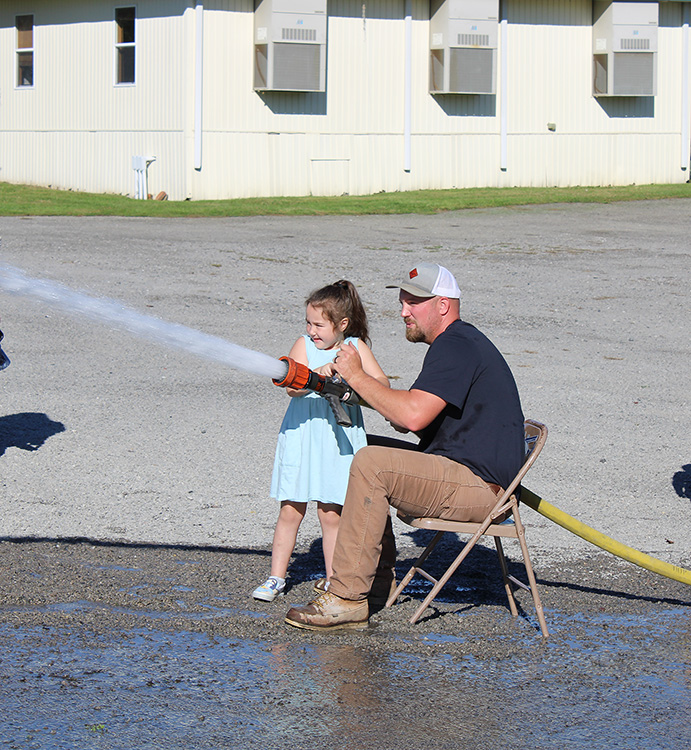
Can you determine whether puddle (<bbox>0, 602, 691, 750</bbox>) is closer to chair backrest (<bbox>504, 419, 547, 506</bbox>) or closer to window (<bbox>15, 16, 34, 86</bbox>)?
chair backrest (<bbox>504, 419, 547, 506</bbox>)

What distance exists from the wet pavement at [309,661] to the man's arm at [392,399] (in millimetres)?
963

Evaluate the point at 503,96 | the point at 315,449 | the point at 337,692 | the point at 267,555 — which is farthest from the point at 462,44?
the point at 337,692

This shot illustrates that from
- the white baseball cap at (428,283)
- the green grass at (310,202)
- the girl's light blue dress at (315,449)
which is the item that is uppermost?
the green grass at (310,202)

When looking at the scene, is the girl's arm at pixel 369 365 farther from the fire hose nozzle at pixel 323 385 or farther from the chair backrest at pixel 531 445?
the chair backrest at pixel 531 445

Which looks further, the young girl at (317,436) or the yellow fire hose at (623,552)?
the young girl at (317,436)

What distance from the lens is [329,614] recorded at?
193 inches

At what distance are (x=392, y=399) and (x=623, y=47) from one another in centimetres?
2440

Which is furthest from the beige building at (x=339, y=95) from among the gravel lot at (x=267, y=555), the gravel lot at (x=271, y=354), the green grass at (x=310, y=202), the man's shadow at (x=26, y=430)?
the man's shadow at (x=26, y=430)

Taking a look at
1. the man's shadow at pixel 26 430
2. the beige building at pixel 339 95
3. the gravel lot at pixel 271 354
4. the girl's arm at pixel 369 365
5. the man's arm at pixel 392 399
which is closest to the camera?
the man's arm at pixel 392 399

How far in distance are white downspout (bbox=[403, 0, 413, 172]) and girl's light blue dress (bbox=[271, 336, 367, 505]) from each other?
21172mm

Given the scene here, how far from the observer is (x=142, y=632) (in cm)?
479

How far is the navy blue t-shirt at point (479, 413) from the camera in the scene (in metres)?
4.99

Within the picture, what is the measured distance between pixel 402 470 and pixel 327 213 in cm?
1715

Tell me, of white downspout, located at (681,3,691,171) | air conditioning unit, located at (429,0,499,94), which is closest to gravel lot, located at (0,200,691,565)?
air conditioning unit, located at (429,0,499,94)
